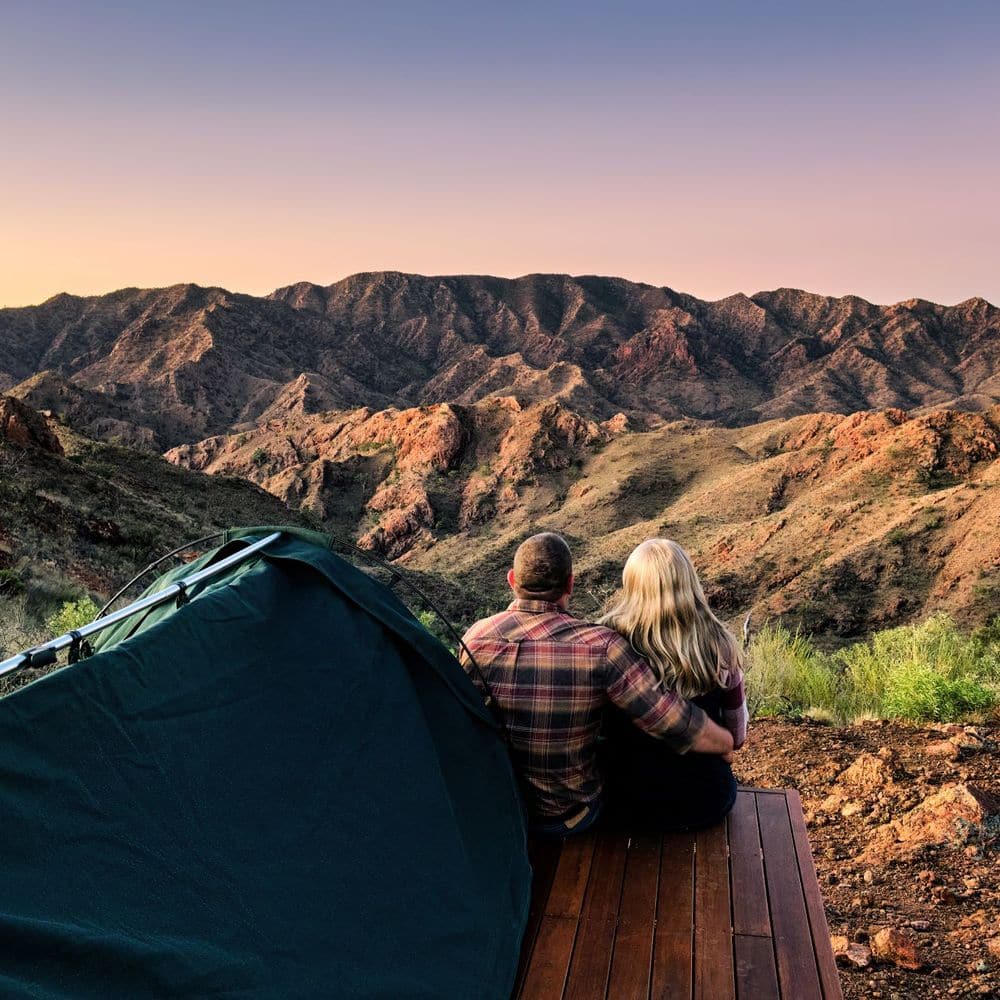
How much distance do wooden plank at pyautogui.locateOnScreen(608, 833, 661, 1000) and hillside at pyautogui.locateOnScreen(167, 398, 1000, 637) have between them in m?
8.42

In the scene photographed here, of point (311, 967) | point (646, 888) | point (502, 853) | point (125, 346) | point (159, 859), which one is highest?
point (125, 346)

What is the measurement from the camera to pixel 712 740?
3.20 meters

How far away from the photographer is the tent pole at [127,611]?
7.84ft

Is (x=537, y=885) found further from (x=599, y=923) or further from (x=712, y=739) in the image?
(x=712, y=739)

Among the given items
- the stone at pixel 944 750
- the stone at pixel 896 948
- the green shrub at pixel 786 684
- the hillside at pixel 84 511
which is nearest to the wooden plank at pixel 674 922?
the stone at pixel 896 948

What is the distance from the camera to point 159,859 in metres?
2.07

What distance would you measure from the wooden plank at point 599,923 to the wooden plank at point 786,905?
0.51 m

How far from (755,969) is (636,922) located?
15.5 inches

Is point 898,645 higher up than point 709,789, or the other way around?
point 709,789

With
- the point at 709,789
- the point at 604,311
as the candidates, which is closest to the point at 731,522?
the point at 709,789

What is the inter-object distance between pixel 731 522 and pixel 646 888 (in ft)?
89.0

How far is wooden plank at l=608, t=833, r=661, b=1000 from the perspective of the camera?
2459mm

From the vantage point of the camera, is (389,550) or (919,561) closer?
(919,561)

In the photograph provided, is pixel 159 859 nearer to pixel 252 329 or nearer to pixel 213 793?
pixel 213 793
